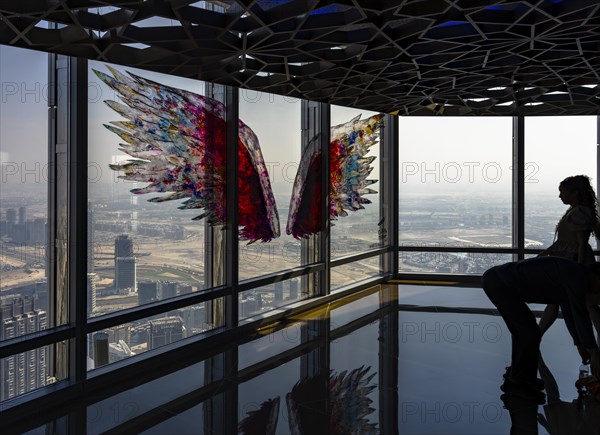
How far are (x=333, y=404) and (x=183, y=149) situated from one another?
10.0ft

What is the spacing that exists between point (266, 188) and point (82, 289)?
287 centimetres

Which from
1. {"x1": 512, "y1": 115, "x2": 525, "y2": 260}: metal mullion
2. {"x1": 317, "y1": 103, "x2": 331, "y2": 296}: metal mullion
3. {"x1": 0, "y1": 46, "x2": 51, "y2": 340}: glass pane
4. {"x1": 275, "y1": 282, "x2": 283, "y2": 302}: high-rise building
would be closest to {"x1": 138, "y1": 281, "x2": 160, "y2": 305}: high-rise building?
{"x1": 0, "y1": 46, "x2": 51, "y2": 340}: glass pane

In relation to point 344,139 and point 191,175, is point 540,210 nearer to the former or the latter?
point 344,139

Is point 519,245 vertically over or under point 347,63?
under

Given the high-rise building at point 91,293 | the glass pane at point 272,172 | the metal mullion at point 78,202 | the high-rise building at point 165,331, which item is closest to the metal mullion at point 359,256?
the glass pane at point 272,172

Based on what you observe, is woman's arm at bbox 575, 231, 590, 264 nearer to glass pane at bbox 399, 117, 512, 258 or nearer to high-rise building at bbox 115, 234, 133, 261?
high-rise building at bbox 115, 234, 133, 261

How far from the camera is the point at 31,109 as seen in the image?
4.26 metres

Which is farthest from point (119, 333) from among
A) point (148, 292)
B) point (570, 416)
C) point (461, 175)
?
point (461, 175)

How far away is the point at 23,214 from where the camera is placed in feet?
13.9

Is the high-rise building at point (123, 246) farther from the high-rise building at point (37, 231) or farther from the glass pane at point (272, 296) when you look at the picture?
the glass pane at point (272, 296)

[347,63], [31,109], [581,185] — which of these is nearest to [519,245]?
[581,185]

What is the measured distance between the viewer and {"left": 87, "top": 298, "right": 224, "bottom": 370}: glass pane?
476 cm

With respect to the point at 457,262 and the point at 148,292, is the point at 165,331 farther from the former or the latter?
the point at 457,262

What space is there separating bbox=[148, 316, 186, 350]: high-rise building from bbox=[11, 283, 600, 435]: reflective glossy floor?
367 millimetres
